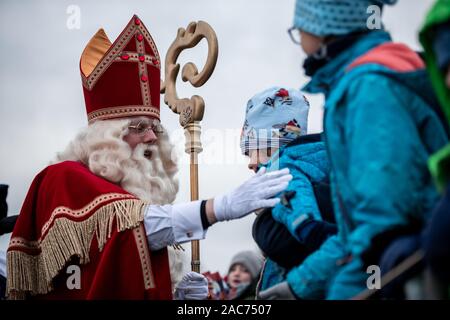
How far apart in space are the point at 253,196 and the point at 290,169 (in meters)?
0.22

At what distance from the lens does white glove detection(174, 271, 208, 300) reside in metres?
4.30

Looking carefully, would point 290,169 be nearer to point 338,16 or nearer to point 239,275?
point 338,16

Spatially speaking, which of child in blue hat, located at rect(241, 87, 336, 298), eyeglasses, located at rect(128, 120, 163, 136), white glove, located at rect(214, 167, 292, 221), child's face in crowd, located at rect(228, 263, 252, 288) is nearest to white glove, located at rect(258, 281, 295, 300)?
child in blue hat, located at rect(241, 87, 336, 298)

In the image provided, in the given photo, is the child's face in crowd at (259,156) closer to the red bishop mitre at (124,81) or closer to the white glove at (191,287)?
the white glove at (191,287)

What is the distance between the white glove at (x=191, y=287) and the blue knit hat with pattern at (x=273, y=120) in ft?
3.11

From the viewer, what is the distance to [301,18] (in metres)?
2.66

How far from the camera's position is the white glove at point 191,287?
4.30m

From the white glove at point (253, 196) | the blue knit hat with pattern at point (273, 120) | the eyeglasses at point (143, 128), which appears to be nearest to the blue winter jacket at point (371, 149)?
the white glove at point (253, 196)

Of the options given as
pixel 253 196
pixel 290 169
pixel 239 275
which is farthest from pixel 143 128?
pixel 290 169

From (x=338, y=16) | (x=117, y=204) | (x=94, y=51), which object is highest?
(x=94, y=51)

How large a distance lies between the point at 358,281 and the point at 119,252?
163 centimetres

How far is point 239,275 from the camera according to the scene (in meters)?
4.34

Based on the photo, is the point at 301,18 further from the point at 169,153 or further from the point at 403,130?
the point at 169,153
